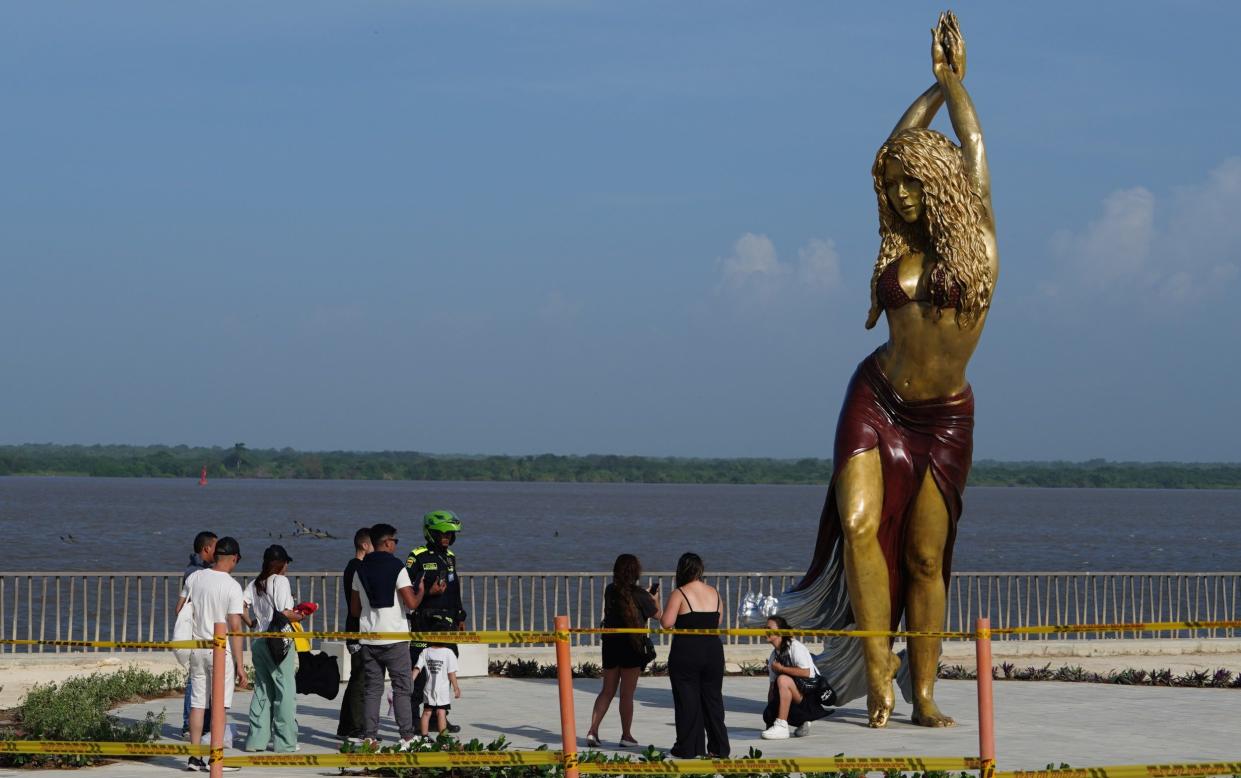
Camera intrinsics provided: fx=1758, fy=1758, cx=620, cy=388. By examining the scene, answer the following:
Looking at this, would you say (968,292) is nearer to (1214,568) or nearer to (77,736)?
(77,736)

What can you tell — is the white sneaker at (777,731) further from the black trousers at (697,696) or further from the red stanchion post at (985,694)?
the red stanchion post at (985,694)

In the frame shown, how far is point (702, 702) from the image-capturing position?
11.3m

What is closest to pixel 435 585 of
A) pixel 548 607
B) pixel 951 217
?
A: pixel 951 217

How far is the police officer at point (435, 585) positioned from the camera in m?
12.3

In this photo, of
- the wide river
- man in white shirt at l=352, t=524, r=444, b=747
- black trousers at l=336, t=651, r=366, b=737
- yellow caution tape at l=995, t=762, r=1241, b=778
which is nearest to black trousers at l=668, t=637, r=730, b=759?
man in white shirt at l=352, t=524, r=444, b=747

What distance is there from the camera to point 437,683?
1228 cm

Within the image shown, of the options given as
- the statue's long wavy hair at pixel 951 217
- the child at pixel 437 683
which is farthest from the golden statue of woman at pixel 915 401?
the child at pixel 437 683

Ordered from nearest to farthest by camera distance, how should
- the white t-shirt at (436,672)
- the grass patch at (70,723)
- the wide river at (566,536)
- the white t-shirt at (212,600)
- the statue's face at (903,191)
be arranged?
the grass patch at (70,723)
the white t-shirt at (212,600)
the white t-shirt at (436,672)
the statue's face at (903,191)
the wide river at (566,536)

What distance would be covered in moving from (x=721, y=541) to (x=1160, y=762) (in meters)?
60.9

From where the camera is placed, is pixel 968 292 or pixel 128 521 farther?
pixel 128 521

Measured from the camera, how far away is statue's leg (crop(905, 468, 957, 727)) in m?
13.0

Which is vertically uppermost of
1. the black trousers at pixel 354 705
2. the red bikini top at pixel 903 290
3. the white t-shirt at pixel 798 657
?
the red bikini top at pixel 903 290

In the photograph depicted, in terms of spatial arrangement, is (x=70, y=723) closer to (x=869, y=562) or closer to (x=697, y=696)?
(x=697, y=696)

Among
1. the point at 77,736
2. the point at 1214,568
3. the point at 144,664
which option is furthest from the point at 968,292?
the point at 1214,568
